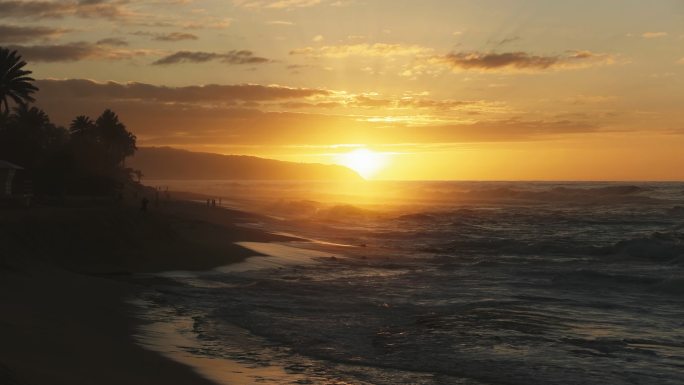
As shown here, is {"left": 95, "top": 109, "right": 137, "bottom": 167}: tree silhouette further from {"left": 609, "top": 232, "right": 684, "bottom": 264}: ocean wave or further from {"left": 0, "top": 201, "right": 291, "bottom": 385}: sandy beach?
{"left": 609, "top": 232, "right": 684, "bottom": 264}: ocean wave

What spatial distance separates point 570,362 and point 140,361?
9.63 m

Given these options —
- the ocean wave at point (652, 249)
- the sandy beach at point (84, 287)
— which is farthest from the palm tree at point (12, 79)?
the ocean wave at point (652, 249)

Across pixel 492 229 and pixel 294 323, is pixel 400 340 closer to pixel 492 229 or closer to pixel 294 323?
pixel 294 323

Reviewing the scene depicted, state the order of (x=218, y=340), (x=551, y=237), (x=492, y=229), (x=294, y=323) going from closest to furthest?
1. (x=218, y=340)
2. (x=294, y=323)
3. (x=551, y=237)
4. (x=492, y=229)

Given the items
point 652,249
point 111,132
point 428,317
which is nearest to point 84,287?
point 428,317

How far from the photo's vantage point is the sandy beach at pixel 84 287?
11766 mm

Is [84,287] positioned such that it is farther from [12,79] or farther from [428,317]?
[12,79]

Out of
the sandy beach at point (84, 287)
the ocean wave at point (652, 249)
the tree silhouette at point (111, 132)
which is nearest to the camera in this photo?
the sandy beach at point (84, 287)

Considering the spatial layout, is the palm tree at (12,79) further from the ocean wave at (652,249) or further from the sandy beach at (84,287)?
the ocean wave at (652,249)

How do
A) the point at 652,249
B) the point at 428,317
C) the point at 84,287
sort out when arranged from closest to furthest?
the point at 428,317 → the point at 84,287 → the point at 652,249

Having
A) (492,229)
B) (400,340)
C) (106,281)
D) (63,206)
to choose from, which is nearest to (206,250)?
(63,206)

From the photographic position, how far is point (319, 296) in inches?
930

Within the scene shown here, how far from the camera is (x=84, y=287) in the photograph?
68.8 feet

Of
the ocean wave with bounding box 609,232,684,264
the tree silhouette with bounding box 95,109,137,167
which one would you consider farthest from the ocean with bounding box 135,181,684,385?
the tree silhouette with bounding box 95,109,137,167
